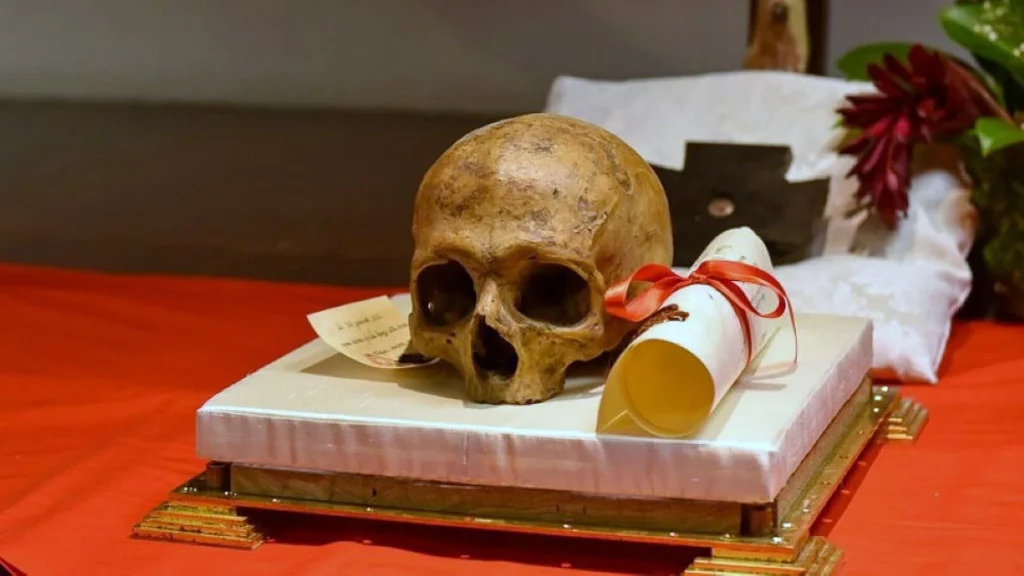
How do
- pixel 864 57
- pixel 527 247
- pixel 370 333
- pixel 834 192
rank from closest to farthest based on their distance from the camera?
pixel 527 247
pixel 370 333
pixel 834 192
pixel 864 57

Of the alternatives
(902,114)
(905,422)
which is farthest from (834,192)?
(905,422)

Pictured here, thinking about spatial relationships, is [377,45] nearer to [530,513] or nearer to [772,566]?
[530,513]

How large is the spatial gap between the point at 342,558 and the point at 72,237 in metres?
1.72

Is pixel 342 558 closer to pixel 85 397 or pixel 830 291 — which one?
pixel 85 397

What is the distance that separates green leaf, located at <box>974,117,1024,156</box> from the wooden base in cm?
64

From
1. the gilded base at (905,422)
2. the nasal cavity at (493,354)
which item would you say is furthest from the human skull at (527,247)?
the gilded base at (905,422)

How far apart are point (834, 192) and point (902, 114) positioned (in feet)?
0.45

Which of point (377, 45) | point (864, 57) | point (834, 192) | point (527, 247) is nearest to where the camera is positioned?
point (527, 247)

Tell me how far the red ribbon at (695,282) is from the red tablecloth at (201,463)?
179mm

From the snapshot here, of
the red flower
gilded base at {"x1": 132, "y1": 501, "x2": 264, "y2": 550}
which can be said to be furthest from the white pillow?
gilded base at {"x1": 132, "y1": 501, "x2": 264, "y2": 550}

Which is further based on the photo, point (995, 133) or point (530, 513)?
point (995, 133)

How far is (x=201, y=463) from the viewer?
137 centimetres

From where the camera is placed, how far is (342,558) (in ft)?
3.64

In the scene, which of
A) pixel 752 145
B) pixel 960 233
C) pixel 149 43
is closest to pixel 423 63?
pixel 149 43
